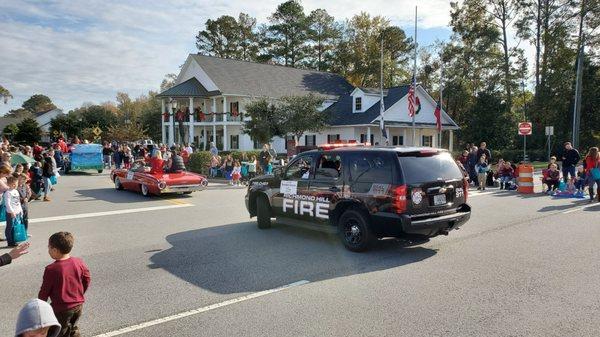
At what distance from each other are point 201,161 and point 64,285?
21.2 metres

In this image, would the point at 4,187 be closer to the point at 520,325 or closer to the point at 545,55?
the point at 520,325

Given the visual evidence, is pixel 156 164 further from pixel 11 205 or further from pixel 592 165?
pixel 592 165

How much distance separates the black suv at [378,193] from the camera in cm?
748

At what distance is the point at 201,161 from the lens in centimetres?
2467

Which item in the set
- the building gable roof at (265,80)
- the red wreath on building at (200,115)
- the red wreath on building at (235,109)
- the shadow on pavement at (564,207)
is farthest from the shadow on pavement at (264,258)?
the red wreath on building at (200,115)

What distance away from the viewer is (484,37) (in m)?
47.9

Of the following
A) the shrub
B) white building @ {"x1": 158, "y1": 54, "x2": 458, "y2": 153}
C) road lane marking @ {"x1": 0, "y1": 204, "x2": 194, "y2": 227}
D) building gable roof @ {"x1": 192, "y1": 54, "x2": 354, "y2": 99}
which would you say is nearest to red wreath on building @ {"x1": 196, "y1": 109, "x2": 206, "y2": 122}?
white building @ {"x1": 158, "y1": 54, "x2": 458, "y2": 153}

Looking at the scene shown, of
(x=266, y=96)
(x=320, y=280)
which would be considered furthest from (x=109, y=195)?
(x=266, y=96)

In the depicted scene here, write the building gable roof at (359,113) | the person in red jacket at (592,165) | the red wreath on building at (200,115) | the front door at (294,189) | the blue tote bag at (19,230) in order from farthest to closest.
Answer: the red wreath on building at (200,115), the building gable roof at (359,113), the person in red jacket at (592,165), the front door at (294,189), the blue tote bag at (19,230)

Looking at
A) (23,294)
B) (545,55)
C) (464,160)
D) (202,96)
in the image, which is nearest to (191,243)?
(23,294)

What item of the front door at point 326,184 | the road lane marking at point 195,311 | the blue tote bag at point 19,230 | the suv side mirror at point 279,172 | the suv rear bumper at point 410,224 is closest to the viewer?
the road lane marking at point 195,311

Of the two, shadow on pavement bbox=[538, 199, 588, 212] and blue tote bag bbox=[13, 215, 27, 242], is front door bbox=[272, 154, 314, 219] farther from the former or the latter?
shadow on pavement bbox=[538, 199, 588, 212]

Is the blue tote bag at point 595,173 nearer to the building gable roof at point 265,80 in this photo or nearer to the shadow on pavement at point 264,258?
the shadow on pavement at point 264,258

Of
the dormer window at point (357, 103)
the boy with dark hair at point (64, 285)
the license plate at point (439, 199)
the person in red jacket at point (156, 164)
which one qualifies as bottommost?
the boy with dark hair at point (64, 285)
